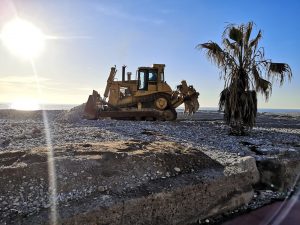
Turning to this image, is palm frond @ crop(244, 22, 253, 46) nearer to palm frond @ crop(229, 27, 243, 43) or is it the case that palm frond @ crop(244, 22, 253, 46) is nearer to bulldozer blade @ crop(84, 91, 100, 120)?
palm frond @ crop(229, 27, 243, 43)

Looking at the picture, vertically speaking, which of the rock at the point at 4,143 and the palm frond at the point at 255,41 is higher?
the palm frond at the point at 255,41

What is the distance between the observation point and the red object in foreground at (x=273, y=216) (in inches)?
224

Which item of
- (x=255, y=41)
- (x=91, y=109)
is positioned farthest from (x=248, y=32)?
(x=91, y=109)

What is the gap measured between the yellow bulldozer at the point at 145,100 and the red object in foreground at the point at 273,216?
12.8 m

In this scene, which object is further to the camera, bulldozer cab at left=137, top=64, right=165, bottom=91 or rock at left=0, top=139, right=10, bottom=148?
bulldozer cab at left=137, top=64, right=165, bottom=91

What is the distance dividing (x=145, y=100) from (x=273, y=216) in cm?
1413

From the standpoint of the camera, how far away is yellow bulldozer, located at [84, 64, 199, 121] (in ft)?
62.8

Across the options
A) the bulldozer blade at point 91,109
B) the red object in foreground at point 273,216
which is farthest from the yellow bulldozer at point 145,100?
the red object in foreground at point 273,216

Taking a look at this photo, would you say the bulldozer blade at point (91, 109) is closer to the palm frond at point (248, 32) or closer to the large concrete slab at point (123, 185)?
the palm frond at point (248, 32)

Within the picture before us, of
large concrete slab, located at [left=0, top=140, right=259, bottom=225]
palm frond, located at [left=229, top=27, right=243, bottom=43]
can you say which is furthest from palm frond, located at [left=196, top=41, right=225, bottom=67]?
large concrete slab, located at [left=0, top=140, right=259, bottom=225]

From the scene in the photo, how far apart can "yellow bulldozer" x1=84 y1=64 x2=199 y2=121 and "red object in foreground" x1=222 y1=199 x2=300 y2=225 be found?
12.8 meters

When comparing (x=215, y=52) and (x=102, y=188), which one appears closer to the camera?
(x=102, y=188)

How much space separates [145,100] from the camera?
1970 cm

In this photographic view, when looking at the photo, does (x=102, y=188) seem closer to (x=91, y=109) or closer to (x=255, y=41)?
(x=255, y=41)
